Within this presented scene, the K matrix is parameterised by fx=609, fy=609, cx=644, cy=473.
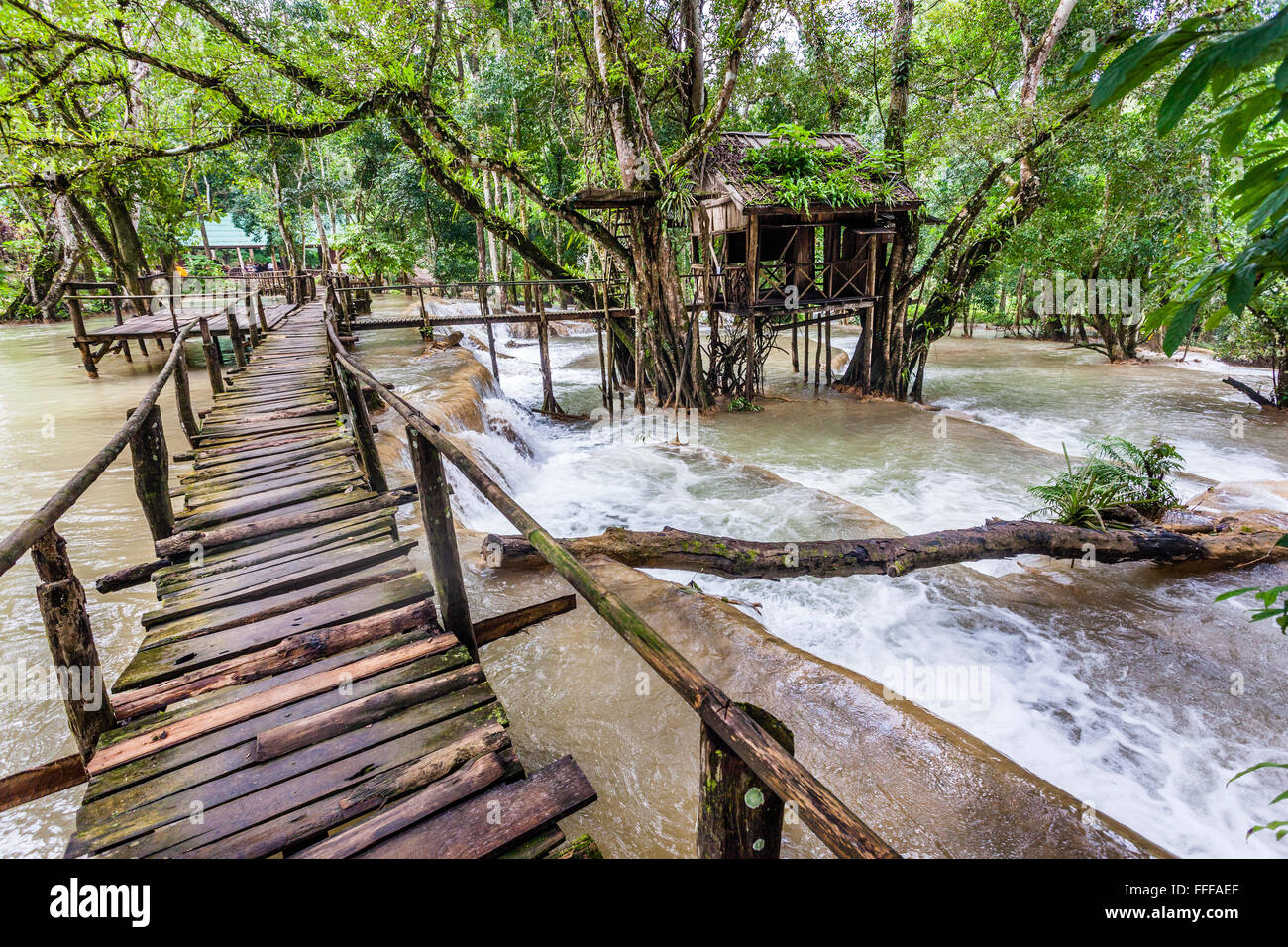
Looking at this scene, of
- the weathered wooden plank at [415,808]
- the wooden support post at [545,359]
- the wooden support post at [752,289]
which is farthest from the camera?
the wooden support post at [752,289]

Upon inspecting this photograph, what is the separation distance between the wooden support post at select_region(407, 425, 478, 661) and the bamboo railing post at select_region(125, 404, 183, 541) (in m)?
2.60

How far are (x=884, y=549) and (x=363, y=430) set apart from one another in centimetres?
469

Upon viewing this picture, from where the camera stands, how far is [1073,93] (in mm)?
11297

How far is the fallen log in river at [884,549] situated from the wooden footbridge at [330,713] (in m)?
1.83

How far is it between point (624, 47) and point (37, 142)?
901cm

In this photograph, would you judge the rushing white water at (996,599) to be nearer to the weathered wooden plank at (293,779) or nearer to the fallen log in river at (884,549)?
the fallen log in river at (884,549)

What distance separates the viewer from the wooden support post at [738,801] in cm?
156

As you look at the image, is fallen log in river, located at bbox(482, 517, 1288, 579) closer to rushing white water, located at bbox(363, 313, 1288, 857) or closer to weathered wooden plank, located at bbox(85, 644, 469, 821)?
rushing white water, located at bbox(363, 313, 1288, 857)

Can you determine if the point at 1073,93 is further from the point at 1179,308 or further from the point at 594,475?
the point at 1179,308

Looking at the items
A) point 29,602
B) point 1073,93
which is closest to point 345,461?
point 29,602

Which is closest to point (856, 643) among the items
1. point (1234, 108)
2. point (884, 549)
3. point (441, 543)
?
point (884, 549)

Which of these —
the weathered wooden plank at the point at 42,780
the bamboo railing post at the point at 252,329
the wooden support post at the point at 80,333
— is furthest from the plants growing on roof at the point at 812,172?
the wooden support post at the point at 80,333

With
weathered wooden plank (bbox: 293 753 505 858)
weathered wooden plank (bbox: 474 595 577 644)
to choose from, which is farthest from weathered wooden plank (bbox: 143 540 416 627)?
weathered wooden plank (bbox: 293 753 505 858)

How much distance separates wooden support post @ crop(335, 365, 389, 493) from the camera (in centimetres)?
539
